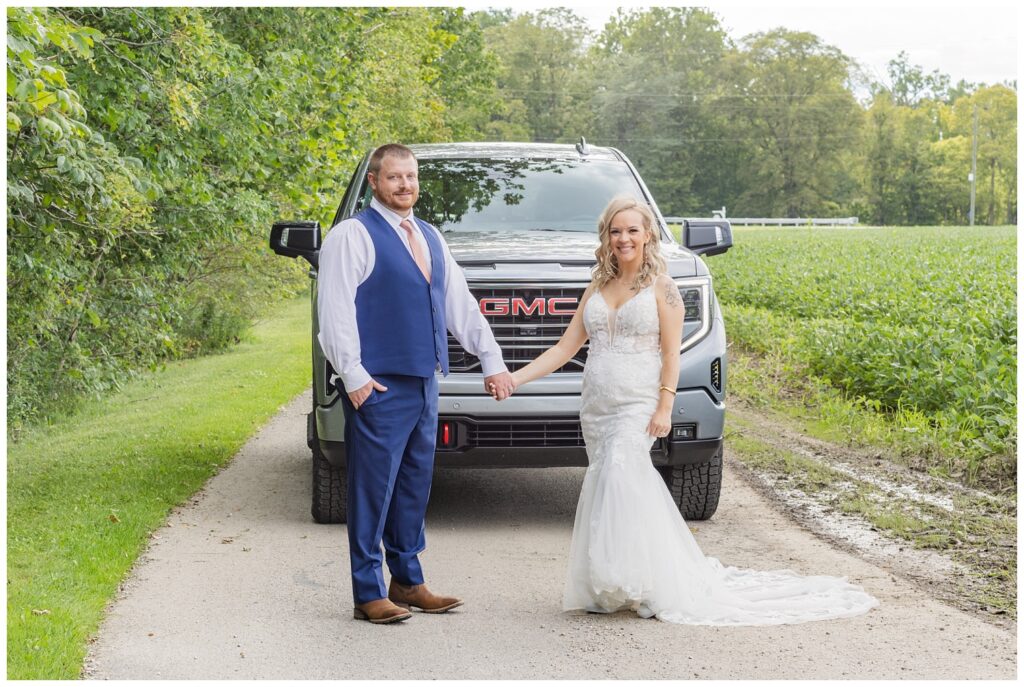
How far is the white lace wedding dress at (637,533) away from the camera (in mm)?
5879

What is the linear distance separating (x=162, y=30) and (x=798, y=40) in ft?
351

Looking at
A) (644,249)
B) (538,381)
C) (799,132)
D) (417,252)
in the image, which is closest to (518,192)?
(538,381)

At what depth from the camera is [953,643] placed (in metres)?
5.38

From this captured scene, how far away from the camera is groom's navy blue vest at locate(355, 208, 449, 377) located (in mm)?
5680

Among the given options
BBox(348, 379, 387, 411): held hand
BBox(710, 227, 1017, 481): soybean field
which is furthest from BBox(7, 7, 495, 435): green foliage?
BBox(710, 227, 1017, 481): soybean field

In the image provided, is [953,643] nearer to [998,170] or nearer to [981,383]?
[981,383]

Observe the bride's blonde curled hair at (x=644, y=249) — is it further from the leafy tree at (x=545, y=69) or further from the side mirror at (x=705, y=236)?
the leafy tree at (x=545, y=69)

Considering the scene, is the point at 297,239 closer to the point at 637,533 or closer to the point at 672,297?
the point at 672,297

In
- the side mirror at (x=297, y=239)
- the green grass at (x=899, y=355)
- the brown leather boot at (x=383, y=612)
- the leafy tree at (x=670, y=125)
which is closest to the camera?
the brown leather boot at (x=383, y=612)

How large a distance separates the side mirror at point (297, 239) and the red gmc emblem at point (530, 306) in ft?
4.11

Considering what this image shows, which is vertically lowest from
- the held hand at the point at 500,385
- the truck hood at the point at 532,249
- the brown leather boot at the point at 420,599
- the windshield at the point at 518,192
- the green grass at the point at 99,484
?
the green grass at the point at 99,484

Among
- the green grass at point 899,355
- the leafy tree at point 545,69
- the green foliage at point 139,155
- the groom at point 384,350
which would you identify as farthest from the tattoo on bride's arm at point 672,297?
the leafy tree at point 545,69

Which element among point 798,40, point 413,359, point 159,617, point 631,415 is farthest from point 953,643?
point 798,40

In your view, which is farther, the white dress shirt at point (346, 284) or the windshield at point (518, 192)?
the windshield at point (518, 192)
